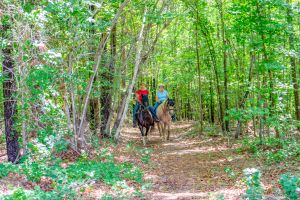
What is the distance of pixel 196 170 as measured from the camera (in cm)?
993

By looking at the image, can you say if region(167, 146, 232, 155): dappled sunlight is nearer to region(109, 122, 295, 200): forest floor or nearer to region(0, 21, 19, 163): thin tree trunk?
region(109, 122, 295, 200): forest floor

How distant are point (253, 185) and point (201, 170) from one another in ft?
13.5

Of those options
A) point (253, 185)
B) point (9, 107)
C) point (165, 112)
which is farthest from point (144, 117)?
point (253, 185)

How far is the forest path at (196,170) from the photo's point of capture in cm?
739

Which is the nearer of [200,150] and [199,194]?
[199,194]

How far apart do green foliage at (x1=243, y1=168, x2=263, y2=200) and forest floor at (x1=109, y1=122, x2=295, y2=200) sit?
0.54m

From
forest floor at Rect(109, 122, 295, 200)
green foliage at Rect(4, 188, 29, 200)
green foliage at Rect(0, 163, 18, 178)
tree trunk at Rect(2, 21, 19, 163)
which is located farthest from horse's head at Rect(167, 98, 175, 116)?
green foliage at Rect(4, 188, 29, 200)

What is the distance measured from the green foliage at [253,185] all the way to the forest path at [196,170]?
2.32 feet

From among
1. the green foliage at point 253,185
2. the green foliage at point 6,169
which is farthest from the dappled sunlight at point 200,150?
the green foliage at point 253,185

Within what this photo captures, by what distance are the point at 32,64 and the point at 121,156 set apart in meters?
5.16

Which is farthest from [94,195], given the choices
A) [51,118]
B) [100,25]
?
[100,25]

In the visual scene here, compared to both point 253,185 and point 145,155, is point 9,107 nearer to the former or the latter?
point 145,155

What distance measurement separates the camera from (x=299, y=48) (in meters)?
9.78

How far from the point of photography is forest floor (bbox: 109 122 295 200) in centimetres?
729
